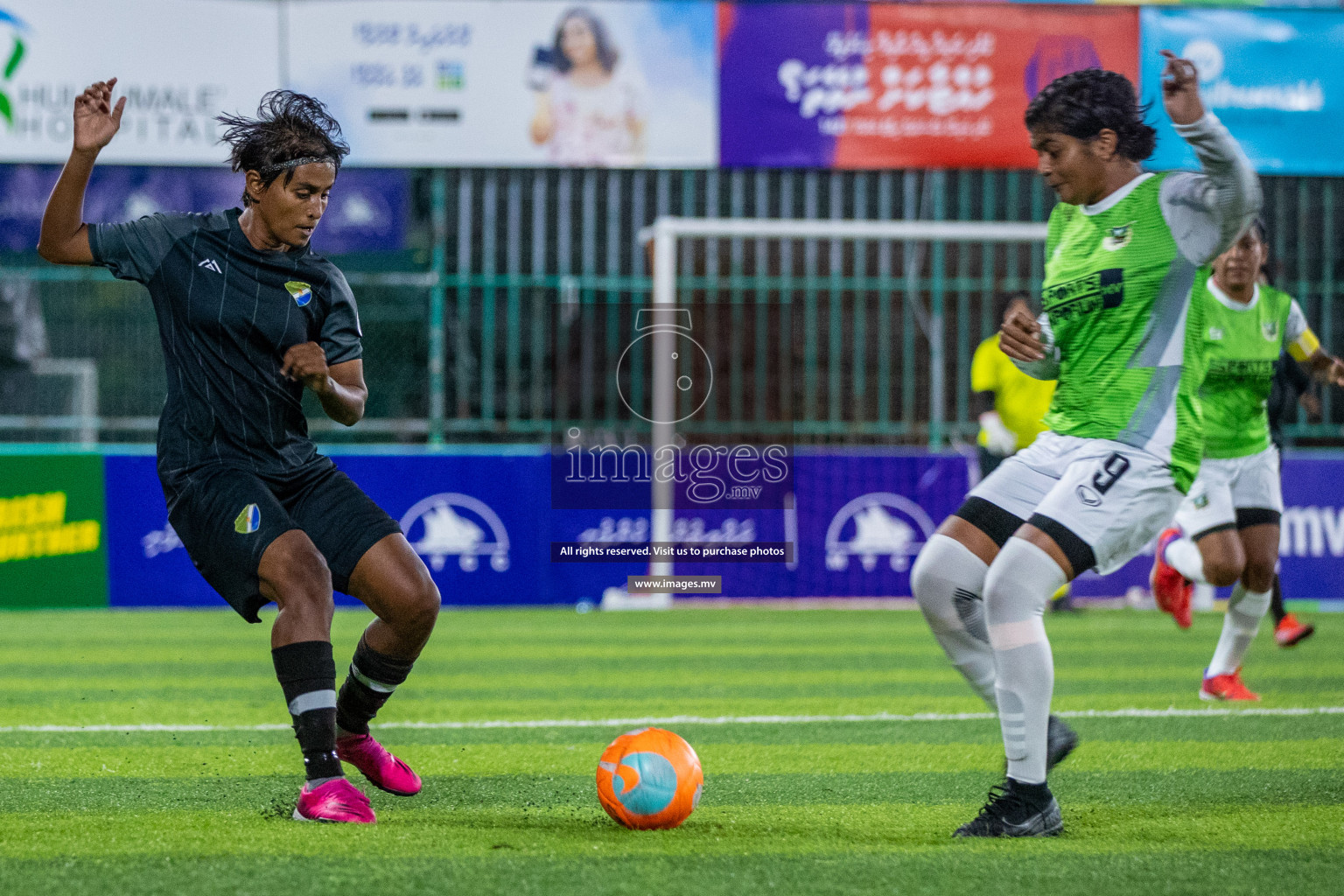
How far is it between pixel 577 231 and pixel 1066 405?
37.7ft

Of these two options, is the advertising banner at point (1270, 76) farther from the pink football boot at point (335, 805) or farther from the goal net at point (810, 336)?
the pink football boot at point (335, 805)

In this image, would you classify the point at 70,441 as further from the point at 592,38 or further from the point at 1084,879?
the point at 1084,879

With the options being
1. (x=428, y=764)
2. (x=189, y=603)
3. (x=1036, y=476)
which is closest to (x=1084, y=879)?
(x=1036, y=476)

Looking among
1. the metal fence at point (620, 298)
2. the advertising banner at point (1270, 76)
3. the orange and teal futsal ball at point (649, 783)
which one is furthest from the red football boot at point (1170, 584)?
the advertising banner at point (1270, 76)

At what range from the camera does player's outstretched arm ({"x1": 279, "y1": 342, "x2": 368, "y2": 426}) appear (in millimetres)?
4027

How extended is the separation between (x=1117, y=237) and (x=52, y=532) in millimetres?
10381

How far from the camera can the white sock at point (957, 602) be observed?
180 inches

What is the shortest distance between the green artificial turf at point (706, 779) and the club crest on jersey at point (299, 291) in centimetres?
148

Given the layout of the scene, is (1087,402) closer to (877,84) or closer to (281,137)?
Answer: (281,137)

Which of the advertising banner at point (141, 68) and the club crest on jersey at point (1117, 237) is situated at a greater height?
the advertising banner at point (141, 68)

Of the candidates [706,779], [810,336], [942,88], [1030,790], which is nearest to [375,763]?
[706,779]

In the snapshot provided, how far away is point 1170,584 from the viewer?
813 centimetres

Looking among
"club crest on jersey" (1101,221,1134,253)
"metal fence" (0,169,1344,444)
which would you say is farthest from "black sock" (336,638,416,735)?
"metal fence" (0,169,1344,444)

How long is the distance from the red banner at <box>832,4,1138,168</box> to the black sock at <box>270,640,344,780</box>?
11.3 meters
